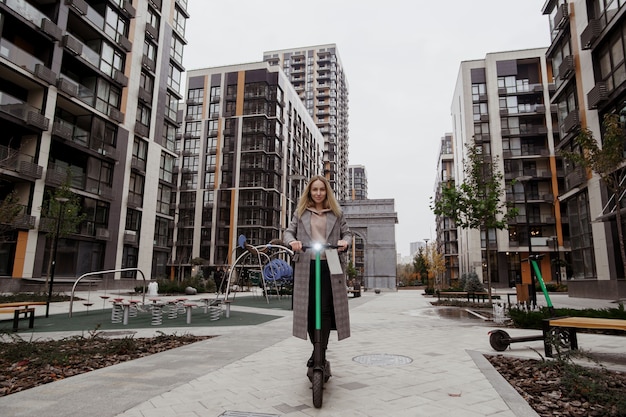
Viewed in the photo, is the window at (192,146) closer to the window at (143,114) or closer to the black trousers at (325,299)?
the window at (143,114)

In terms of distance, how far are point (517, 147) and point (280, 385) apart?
174 ft

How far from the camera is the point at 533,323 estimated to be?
8758 millimetres

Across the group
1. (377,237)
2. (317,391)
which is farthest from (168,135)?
(317,391)

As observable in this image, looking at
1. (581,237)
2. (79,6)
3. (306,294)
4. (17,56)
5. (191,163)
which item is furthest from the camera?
(191,163)

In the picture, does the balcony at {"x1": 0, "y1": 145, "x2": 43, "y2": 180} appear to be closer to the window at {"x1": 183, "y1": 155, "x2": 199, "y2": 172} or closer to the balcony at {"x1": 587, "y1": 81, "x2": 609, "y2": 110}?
the balcony at {"x1": 587, "y1": 81, "x2": 609, "y2": 110}

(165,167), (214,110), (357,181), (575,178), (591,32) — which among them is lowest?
(575,178)

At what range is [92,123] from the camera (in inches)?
1085

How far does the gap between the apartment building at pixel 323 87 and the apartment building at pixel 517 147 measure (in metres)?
40.4

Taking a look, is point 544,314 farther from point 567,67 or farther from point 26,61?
point 26,61

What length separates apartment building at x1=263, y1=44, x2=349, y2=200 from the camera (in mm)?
91312

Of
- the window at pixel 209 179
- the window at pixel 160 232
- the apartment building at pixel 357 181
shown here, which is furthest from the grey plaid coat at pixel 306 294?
the apartment building at pixel 357 181

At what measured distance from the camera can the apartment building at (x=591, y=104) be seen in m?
17.2

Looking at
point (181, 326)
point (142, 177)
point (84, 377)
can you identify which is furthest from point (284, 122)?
point (84, 377)

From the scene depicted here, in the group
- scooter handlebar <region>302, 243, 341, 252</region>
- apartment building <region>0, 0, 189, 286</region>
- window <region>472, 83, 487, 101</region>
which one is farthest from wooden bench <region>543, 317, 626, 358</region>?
window <region>472, 83, 487, 101</region>
